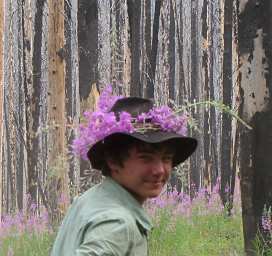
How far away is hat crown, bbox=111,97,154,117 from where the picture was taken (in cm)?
234

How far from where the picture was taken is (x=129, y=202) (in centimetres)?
211

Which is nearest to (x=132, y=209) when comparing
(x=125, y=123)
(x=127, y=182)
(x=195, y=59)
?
(x=127, y=182)

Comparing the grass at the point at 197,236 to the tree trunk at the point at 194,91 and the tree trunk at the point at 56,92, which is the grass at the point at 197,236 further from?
the tree trunk at the point at 194,91

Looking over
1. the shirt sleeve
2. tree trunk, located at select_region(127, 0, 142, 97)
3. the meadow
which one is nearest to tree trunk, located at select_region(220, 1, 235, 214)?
the meadow

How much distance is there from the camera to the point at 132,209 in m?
2.08

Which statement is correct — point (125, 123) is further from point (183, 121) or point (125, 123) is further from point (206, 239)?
point (206, 239)

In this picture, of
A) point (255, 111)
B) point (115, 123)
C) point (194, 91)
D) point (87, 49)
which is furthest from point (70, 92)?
point (115, 123)

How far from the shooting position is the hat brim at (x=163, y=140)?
220 cm

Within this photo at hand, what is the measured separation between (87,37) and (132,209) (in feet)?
25.6

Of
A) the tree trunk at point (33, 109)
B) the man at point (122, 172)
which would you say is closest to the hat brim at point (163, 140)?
the man at point (122, 172)

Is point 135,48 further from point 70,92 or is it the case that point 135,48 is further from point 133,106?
point 133,106

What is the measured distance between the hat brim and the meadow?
4.36 m

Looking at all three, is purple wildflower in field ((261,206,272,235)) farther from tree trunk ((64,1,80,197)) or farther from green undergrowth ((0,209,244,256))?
tree trunk ((64,1,80,197))

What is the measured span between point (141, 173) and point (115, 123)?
0.62ft
